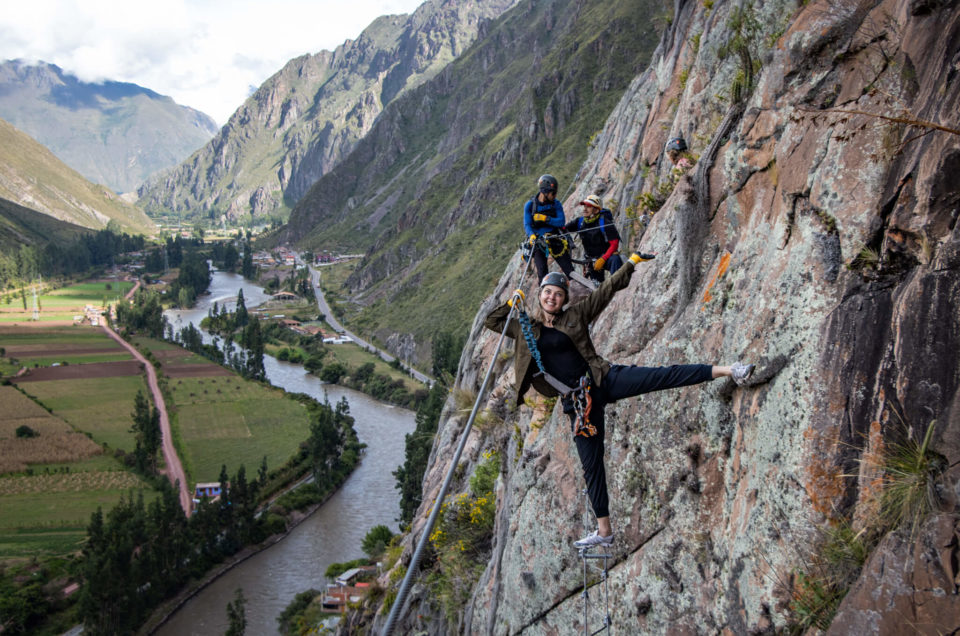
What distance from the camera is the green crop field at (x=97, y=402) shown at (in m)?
70.2

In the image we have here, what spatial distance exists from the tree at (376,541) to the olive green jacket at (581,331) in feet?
121

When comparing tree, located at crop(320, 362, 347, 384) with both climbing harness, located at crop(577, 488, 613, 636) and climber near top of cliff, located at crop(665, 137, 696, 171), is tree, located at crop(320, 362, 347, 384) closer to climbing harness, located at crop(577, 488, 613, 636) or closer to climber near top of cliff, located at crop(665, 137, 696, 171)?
climber near top of cliff, located at crop(665, 137, 696, 171)

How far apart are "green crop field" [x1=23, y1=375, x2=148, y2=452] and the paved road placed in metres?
31.8

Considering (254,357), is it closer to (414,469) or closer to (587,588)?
(414,469)

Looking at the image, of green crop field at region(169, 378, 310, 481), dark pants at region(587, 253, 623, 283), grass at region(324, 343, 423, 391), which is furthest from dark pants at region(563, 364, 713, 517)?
grass at region(324, 343, 423, 391)

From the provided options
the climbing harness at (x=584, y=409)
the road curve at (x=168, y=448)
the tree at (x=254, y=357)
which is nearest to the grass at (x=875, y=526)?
the climbing harness at (x=584, y=409)

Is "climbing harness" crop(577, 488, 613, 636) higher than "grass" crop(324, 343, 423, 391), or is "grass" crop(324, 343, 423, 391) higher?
"climbing harness" crop(577, 488, 613, 636)

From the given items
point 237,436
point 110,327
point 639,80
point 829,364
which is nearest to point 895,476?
point 829,364

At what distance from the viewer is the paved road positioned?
276 ft

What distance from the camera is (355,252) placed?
18988 cm

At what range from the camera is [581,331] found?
6.39 m

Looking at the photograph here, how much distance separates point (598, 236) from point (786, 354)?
5.50 meters

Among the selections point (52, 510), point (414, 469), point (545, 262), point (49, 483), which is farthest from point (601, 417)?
point (49, 483)

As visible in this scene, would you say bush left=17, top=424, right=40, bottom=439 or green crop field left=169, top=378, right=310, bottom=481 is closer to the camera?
green crop field left=169, top=378, right=310, bottom=481
